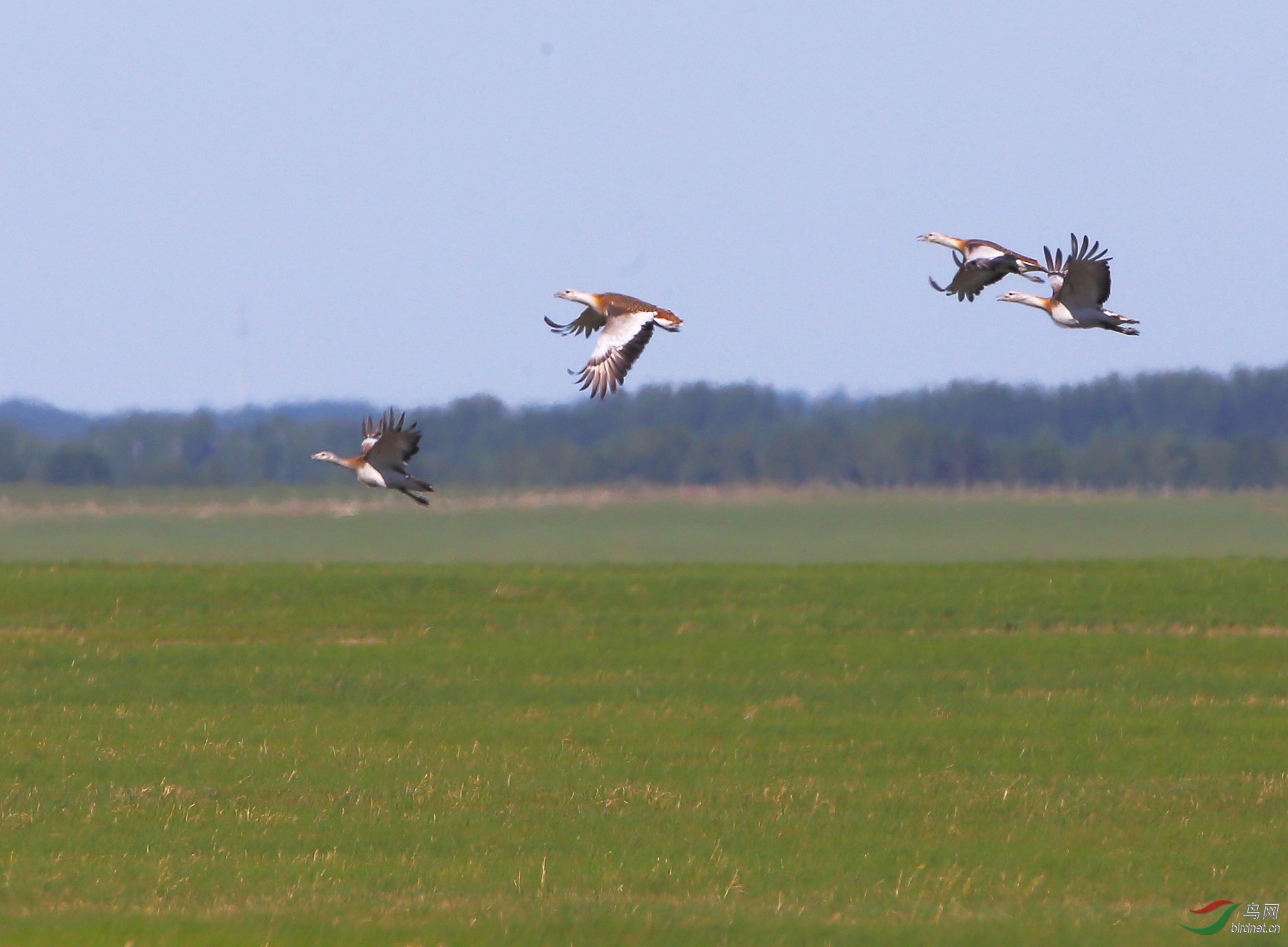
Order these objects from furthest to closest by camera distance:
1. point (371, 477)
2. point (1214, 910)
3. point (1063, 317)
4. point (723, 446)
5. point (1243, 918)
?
point (723, 446) < point (371, 477) < point (1063, 317) < point (1214, 910) < point (1243, 918)

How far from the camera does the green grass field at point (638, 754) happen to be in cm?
1536

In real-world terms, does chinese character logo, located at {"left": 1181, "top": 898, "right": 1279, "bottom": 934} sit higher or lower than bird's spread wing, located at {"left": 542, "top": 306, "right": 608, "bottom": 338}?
lower

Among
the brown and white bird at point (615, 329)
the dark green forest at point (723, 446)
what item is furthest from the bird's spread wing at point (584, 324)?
the dark green forest at point (723, 446)

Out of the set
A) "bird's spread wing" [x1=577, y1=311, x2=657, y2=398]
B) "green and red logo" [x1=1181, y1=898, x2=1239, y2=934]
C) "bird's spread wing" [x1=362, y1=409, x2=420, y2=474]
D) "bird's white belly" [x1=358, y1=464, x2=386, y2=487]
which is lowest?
"green and red logo" [x1=1181, y1=898, x2=1239, y2=934]

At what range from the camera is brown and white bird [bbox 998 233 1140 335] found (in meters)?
16.6

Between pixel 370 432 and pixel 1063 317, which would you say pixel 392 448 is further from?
pixel 1063 317

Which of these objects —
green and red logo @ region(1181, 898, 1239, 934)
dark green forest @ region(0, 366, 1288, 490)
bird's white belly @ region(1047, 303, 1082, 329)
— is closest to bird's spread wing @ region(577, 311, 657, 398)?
bird's white belly @ region(1047, 303, 1082, 329)

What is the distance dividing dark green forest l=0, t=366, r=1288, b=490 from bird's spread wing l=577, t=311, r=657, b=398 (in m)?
45.9

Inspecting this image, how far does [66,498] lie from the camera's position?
6950cm

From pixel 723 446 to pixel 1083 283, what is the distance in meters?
54.1

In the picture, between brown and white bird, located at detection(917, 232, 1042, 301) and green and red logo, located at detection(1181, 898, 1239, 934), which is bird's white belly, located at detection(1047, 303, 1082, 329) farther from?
green and red logo, located at detection(1181, 898, 1239, 934)

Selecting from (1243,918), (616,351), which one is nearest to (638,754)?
(616,351)

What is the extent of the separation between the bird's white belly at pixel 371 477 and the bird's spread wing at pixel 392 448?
139mm

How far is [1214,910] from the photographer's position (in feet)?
50.1
